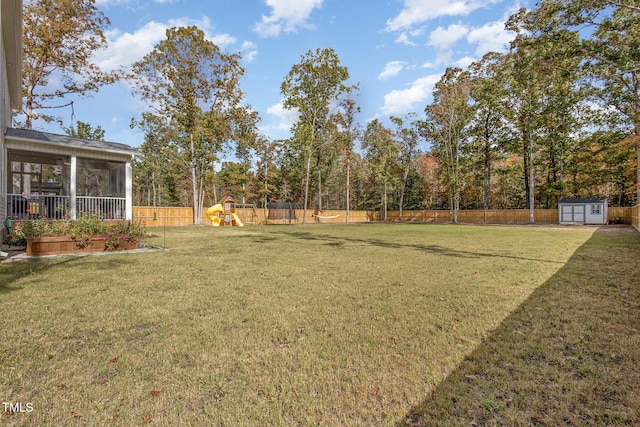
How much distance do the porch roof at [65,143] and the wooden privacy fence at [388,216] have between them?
5.68 meters

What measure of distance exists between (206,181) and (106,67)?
399 inches

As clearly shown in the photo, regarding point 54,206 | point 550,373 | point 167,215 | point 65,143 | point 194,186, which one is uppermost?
point 65,143

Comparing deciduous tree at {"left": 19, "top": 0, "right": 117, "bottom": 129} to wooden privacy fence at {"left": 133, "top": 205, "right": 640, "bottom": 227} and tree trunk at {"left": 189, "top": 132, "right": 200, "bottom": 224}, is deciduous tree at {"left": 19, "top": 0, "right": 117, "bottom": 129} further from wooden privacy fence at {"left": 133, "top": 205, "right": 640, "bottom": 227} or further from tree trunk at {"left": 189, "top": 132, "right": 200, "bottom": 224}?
wooden privacy fence at {"left": 133, "top": 205, "right": 640, "bottom": 227}

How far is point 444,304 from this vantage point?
12.4 feet

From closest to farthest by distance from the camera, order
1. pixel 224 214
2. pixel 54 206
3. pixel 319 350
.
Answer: pixel 319 350 → pixel 54 206 → pixel 224 214

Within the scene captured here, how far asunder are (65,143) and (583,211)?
32774 millimetres

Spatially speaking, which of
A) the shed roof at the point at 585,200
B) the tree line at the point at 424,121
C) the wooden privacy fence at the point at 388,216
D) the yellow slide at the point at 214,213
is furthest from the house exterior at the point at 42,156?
the shed roof at the point at 585,200

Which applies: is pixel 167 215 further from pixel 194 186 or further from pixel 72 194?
pixel 72 194

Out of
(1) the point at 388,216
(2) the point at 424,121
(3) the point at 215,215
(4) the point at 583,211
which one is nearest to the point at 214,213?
(3) the point at 215,215

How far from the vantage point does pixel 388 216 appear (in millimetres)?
40500

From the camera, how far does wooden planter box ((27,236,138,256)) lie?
272 inches

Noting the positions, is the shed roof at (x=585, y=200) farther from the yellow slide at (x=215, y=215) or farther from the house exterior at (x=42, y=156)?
the house exterior at (x=42, y=156)

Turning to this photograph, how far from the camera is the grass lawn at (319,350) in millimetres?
1790

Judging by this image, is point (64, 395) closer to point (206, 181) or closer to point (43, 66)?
point (43, 66)
